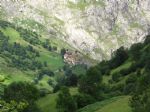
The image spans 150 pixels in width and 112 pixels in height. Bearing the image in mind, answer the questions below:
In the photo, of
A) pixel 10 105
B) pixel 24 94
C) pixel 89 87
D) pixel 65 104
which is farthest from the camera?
pixel 89 87

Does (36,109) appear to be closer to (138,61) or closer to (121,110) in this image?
(121,110)

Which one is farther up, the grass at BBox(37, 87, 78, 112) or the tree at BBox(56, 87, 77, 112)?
the grass at BBox(37, 87, 78, 112)


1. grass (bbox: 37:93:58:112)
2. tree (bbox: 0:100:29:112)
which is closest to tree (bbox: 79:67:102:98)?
grass (bbox: 37:93:58:112)

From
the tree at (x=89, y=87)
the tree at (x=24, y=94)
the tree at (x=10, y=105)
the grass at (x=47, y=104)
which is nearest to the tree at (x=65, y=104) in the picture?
the grass at (x=47, y=104)

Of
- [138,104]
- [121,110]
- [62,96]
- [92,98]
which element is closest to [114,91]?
[92,98]

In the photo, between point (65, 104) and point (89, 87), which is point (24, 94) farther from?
point (89, 87)

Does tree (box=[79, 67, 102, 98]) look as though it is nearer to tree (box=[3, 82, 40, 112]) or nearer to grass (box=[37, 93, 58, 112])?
grass (box=[37, 93, 58, 112])

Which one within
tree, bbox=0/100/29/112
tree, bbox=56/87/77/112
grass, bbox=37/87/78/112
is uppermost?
grass, bbox=37/87/78/112

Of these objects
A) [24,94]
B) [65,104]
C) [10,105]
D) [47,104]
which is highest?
[24,94]

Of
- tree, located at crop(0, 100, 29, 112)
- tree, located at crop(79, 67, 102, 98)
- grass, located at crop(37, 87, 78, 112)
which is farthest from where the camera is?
tree, located at crop(79, 67, 102, 98)

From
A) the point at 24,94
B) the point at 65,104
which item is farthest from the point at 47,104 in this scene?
the point at 65,104

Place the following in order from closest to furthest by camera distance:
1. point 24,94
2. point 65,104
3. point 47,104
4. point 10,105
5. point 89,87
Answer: point 10,105, point 65,104, point 24,94, point 89,87, point 47,104
